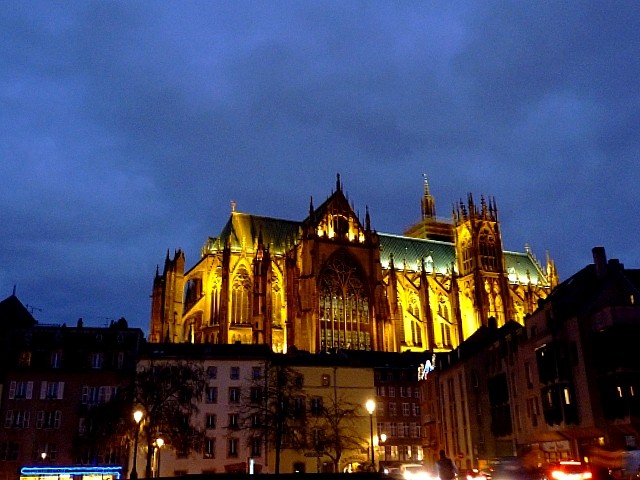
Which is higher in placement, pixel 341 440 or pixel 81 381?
pixel 81 381

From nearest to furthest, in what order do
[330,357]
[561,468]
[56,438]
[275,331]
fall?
[561,468], [56,438], [330,357], [275,331]

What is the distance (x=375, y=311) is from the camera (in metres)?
90.2

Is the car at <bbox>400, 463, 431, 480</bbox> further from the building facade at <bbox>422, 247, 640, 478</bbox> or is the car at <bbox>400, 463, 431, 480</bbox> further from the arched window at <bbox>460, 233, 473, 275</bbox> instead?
the arched window at <bbox>460, 233, 473, 275</bbox>

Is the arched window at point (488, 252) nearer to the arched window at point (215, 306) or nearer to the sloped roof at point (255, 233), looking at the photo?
the sloped roof at point (255, 233)

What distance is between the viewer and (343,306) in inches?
3561

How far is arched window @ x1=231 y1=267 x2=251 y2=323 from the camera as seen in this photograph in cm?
8556

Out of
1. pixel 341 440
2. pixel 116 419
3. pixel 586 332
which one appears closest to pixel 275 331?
pixel 341 440

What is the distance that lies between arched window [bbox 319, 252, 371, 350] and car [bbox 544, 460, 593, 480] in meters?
65.9

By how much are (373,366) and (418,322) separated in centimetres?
2980

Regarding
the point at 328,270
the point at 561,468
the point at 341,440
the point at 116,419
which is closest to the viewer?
the point at 561,468

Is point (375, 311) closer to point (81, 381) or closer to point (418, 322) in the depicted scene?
point (418, 322)

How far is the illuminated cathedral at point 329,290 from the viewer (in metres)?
83.8

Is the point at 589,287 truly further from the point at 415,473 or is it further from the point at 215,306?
the point at 215,306

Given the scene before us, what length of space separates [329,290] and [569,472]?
70207 mm
